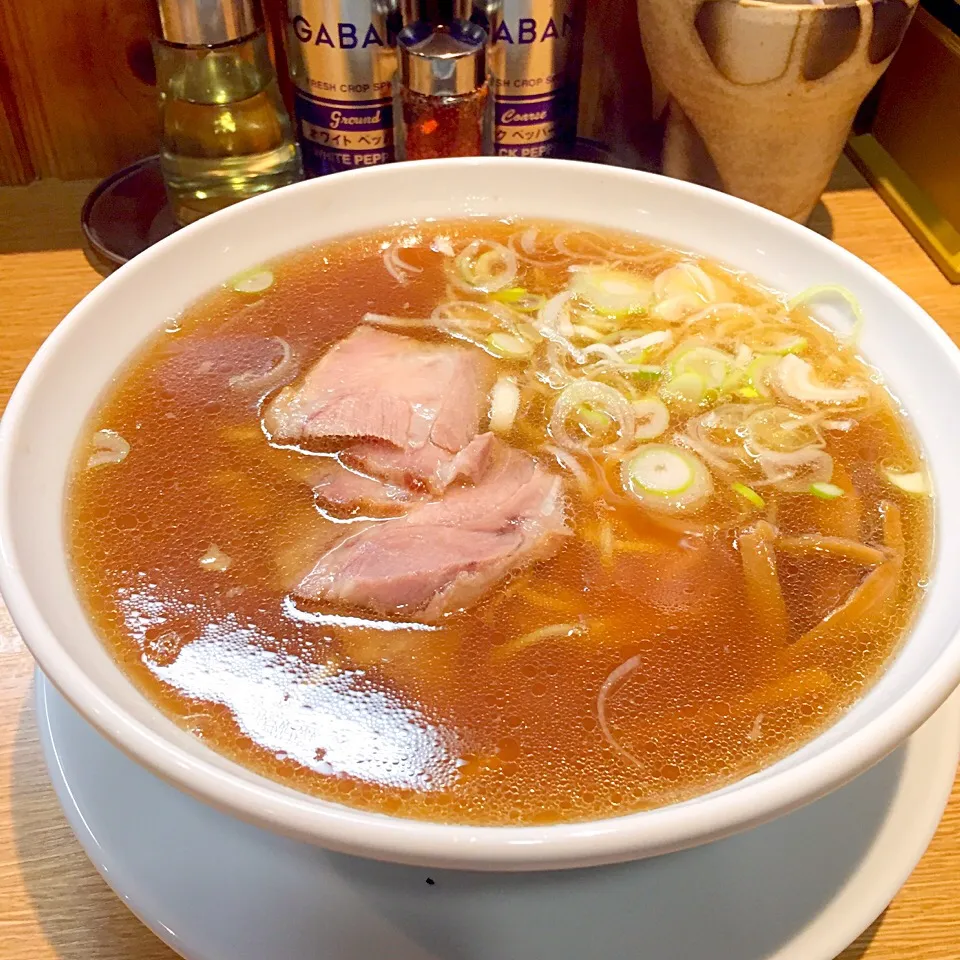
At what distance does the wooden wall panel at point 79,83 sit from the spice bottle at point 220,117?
0.16 meters

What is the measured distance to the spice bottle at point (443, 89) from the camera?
1.48 m

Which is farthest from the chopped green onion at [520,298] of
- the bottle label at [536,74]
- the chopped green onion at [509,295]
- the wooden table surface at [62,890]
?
the wooden table surface at [62,890]

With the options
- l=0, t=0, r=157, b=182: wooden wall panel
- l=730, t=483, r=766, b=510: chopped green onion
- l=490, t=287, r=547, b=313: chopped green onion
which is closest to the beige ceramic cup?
l=490, t=287, r=547, b=313: chopped green onion

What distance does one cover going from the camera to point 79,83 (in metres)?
1.82

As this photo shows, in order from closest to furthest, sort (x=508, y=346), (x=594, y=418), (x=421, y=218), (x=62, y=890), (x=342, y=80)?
(x=62, y=890)
(x=594, y=418)
(x=508, y=346)
(x=421, y=218)
(x=342, y=80)

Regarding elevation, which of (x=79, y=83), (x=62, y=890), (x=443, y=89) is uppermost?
(x=443, y=89)

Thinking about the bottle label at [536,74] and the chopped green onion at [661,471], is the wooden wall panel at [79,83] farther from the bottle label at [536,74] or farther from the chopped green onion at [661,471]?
the chopped green onion at [661,471]

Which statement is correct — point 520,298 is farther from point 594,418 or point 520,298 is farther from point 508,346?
point 594,418

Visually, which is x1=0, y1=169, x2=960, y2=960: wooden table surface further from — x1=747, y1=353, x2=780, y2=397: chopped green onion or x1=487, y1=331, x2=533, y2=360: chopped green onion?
x1=487, y1=331, x2=533, y2=360: chopped green onion

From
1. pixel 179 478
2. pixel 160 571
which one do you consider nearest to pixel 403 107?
pixel 179 478

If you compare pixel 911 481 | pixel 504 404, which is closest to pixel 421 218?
pixel 504 404

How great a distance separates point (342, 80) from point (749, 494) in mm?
1054

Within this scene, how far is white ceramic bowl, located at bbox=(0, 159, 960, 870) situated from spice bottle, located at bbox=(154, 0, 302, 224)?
400 mm

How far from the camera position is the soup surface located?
2.78 feet
